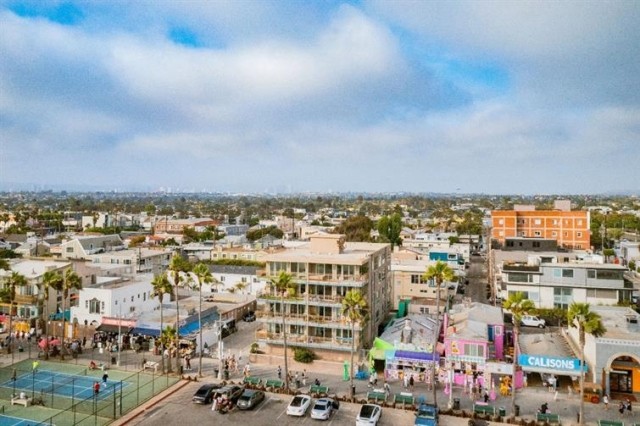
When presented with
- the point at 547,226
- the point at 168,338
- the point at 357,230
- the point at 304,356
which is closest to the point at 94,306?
the point at 168,338

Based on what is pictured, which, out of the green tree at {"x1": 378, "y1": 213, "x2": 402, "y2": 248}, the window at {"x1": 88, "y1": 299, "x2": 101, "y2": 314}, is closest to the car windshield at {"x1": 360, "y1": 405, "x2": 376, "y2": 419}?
the window at {"x1": 88, "y1": 299, "x2": 101, "y2": 314}

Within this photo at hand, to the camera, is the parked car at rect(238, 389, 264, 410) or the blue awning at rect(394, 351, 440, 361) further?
the blue awning at rect(394, 351, 440, 361)

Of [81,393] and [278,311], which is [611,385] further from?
[81,393]

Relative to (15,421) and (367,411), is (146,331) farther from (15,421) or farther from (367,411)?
(367,411)

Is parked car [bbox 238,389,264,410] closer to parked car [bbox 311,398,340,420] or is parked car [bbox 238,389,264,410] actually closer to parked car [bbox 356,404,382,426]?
parked car [bbox 311,398,340,420]

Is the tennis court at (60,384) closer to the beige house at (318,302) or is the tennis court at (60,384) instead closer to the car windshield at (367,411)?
the beige house at (318,302)

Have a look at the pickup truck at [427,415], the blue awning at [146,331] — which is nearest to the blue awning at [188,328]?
the blue awning at [146,331]

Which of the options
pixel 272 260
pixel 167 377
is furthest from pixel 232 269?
pixel 167 377
